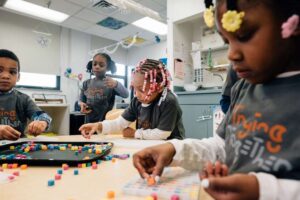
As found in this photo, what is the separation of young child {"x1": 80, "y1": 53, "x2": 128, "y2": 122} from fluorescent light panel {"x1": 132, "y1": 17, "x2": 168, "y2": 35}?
2.31 m

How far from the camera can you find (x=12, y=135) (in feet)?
3.21

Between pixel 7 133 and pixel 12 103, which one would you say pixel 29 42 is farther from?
pixel 7 133

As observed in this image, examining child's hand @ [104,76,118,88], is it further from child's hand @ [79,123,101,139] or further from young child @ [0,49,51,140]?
child's hand @ [79,123,101,139]

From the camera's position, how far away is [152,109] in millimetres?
1317

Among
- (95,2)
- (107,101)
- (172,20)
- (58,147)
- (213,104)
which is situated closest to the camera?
(58,147)

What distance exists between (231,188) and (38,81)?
16.2 ft

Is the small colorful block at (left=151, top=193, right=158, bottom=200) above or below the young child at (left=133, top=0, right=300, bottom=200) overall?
below

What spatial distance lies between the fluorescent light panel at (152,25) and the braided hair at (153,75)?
10.7ft

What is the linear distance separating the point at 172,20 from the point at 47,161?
298cm

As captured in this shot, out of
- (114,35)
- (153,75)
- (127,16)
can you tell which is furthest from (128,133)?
(114,35)

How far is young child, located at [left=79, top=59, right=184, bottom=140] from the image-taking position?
1214 millimetres

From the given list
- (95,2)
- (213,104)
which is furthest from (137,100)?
(95,2)

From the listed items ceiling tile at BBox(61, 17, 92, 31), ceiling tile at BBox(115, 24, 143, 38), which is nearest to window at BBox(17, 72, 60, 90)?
ceiling tile at BBox(61, 17, 92, 31)

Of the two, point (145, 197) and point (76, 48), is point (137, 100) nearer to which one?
point (145, 197)
